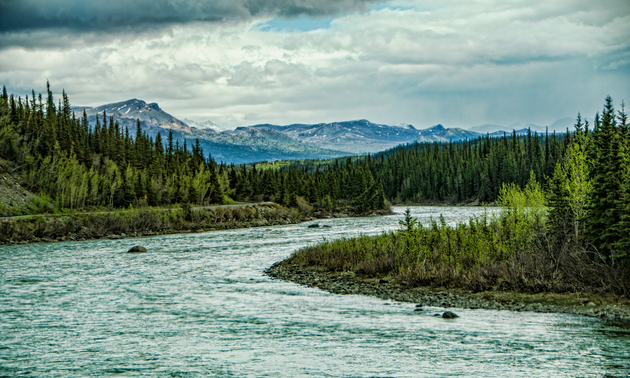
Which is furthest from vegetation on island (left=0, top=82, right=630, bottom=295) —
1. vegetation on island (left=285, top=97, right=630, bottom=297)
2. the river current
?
the river current

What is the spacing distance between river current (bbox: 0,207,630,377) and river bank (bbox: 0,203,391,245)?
29.0 meters

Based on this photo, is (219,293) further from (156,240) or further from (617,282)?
(156,240)

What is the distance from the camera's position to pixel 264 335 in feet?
Result: 62.6

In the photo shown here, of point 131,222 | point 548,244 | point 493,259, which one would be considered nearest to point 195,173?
point 131,222

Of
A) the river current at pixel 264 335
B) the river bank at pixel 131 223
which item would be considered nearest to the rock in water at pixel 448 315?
the river current at pixel 264 335

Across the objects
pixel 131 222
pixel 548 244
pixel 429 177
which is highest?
pixel 429 177

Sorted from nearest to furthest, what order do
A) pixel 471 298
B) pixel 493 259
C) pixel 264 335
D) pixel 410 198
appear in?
pixel 264 335 < pixel 471 298 < pixel 493 259 < pixel 410 198

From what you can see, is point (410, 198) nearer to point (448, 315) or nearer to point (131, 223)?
point (131, 223)

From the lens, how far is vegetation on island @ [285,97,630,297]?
940 inches

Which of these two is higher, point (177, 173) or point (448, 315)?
point (177, 173)

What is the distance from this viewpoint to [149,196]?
92438 millimetres

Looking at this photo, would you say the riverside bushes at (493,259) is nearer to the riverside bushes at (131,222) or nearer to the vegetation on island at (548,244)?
the vegetation on island at (548,244)

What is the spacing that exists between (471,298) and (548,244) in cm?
520

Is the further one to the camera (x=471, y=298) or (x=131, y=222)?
(x=131, y=222)
